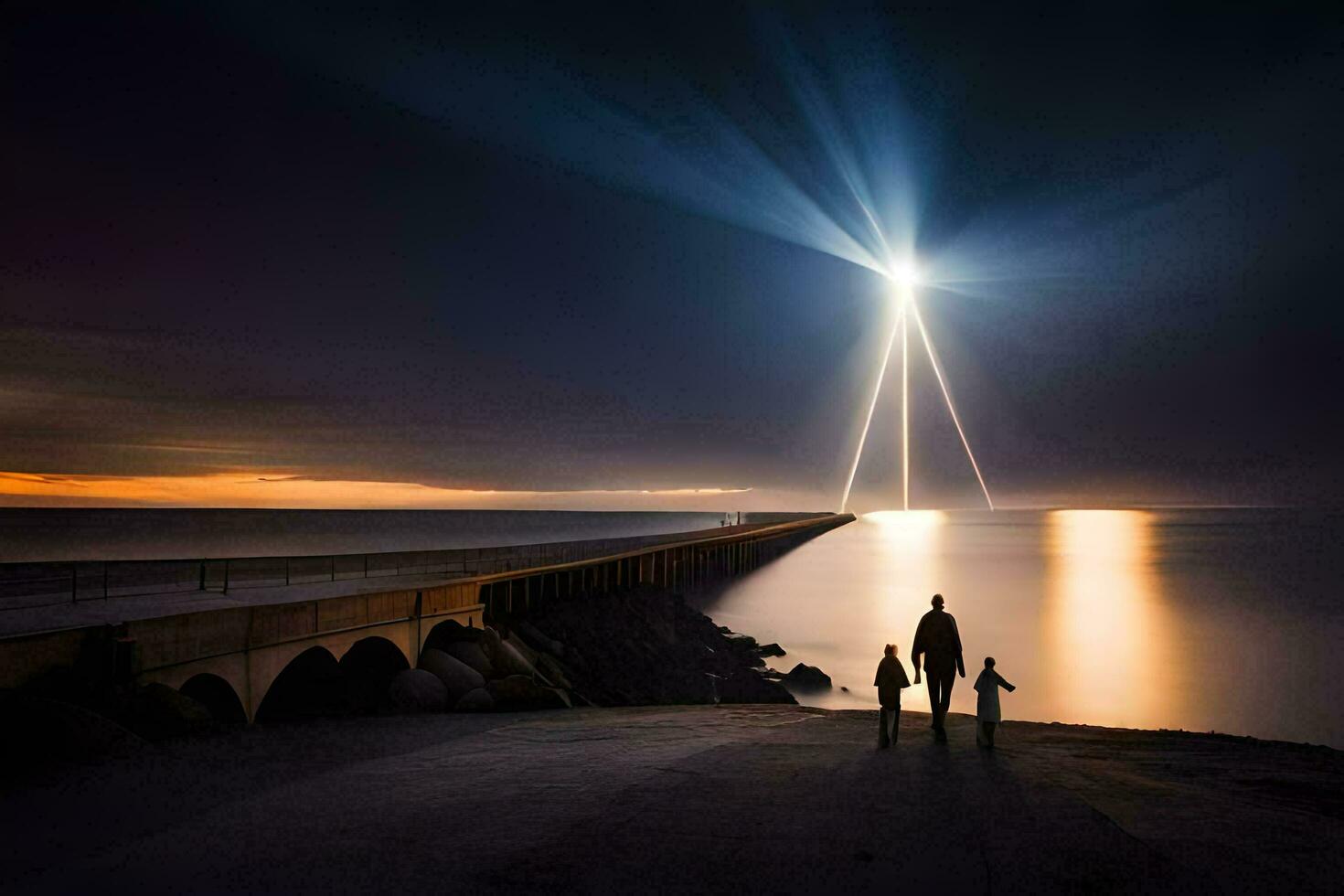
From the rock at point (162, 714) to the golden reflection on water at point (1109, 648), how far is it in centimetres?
2759

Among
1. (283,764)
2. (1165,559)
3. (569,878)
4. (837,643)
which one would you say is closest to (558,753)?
(283,764)

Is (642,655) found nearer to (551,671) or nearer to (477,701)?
(551,671)

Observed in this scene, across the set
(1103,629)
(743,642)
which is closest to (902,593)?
(1103,629)

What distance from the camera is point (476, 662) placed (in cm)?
2330

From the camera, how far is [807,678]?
114ft

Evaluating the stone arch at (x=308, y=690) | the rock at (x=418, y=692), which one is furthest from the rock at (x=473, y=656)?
the rock at (x=418, y=692)

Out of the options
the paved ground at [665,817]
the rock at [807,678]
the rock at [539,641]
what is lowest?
the rock at [807,678]

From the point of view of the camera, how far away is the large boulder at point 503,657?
927 inches

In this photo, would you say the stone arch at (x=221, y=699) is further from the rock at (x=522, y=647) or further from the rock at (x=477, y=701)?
the rock at (x=522, y=647)

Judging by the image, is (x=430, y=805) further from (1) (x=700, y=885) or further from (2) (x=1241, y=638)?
(2) (x=1241, y=638)

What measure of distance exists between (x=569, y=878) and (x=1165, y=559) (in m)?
119

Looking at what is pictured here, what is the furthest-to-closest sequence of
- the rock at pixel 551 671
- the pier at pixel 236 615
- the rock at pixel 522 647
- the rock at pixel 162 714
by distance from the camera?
the rock at pixel 522 647, the rock at pixel 551 671, the pier at pixel 236 615, the rock at pixel 162 714

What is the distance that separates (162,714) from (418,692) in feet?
22.6

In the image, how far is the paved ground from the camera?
6902mm
